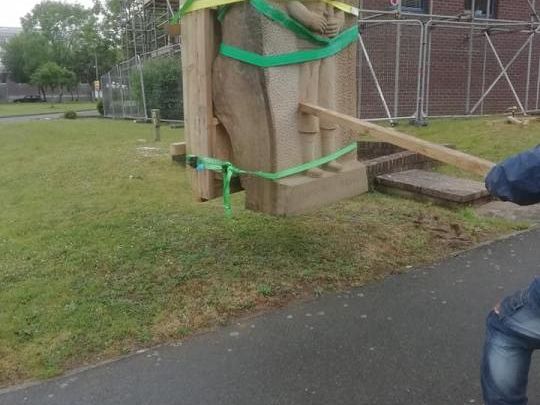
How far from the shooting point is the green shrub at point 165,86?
63.4ft

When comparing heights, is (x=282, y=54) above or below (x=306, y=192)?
above

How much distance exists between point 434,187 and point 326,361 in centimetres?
351

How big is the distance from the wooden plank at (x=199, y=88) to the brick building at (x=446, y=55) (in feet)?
27.8

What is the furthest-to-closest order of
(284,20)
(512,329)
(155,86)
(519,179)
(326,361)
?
(155,86), (284,20), (326,361), (512,329), (519,179)

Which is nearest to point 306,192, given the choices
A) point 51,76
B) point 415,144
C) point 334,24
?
point 415,144

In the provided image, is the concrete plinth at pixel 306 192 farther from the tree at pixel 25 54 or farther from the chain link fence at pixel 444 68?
the tree at pixel 25 54

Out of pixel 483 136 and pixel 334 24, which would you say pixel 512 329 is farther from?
pixel 483 136

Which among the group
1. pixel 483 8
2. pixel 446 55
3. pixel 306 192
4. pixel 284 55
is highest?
pixel 483 8

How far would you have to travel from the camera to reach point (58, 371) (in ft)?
10.00

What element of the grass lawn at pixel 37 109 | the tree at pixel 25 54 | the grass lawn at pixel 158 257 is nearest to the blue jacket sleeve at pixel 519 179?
the grass lawn at pixel 158 257

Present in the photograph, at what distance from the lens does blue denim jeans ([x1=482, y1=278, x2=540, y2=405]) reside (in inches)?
82.9

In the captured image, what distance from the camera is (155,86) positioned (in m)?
20.0

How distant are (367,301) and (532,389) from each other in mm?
1253

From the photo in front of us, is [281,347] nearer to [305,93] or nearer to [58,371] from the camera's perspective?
→ [58,371]
